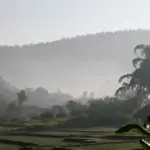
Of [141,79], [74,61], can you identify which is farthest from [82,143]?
[74,61]

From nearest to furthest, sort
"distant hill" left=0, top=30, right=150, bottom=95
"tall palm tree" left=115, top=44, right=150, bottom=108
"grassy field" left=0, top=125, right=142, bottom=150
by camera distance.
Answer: "grassy field" left=0, top=125, right=142, bottom=150, "tall palm tree" left=115, top=44, right=150, bottom=108, "distant hill" left=0, top=30, right=150, bottom=95

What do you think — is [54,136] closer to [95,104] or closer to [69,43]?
[95,104]

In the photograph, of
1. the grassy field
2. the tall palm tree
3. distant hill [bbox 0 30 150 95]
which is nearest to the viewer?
the grassy field

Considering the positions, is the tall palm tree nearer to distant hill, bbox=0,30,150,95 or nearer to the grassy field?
the grassy field

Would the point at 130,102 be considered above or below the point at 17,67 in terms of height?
below

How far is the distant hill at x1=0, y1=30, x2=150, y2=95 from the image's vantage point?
94.6 metres

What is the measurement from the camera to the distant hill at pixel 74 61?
94562 mm

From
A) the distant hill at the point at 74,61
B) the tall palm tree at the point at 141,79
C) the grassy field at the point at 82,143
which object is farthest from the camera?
the distant hill at the point at 74,61

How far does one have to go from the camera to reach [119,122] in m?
24.4

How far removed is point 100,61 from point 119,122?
80.1 m

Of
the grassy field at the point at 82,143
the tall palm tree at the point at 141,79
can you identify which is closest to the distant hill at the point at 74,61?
the tall palm tree at the point at 141,79

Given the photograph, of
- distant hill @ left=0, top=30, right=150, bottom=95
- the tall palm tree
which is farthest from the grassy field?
distant hill @ left=0, top=30, right=150, bottom=95

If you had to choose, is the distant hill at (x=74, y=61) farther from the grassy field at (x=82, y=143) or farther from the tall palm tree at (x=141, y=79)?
the grassy field at (x=82, y=143)

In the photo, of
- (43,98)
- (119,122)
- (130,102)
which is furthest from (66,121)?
(43,98)
